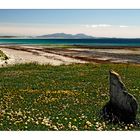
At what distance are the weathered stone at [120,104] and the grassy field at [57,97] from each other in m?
0.31

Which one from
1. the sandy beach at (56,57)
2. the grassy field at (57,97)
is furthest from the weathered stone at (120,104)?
the sandy beach at (56,57)

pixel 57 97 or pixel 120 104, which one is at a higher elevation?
pixel 120 104

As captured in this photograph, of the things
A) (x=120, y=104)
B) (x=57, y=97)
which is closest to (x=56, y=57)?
(x=57, y=97)

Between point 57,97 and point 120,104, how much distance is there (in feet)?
15.6

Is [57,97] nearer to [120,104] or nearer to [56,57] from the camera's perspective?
[120,104]

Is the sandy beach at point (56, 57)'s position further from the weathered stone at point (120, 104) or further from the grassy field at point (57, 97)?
the weathered stone at point (120, 104)

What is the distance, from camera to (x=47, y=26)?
74.4 feet

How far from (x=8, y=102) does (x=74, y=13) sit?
531 cm

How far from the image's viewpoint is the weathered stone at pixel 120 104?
1587 centimetres

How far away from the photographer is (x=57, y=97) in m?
20.5

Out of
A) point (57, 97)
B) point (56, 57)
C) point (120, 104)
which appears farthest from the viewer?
point (56, 57)

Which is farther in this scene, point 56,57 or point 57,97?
point 56,57
